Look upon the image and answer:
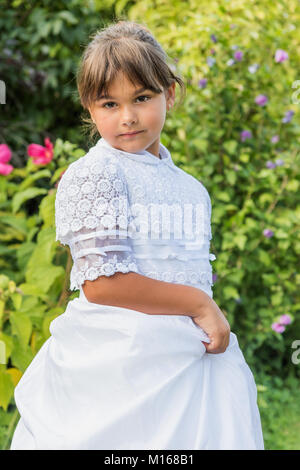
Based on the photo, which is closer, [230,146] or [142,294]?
[142,294]

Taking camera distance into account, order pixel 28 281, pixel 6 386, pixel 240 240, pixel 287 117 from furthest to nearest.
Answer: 1. pixel 287 117
2. pixel 240 240
3. pixel 28 281
4. pixel 6 386

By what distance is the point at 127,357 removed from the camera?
127 centimetres

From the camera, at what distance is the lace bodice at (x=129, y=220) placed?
4.19 ft

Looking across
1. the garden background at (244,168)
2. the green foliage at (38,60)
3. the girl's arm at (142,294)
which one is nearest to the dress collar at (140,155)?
the girl's arm at (142,294)

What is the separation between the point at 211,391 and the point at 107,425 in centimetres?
24

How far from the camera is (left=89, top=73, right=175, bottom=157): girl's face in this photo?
136 centimetres

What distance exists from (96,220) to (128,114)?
0.83ft

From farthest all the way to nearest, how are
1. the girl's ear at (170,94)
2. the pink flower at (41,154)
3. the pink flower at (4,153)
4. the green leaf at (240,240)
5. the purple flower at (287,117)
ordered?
the purple flower at (287,117)
the green leaf at (240,240)
the pink flower at (4,153)
the pink flower at (41,154)
the girl's ear at (170,94)

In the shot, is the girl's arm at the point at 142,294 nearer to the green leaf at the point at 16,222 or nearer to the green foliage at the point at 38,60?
the green leaf at the point at 16,222

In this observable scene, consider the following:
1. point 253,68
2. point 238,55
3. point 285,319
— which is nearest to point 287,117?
point 253,68

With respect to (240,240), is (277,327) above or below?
below

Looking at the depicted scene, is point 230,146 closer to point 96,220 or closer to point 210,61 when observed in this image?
point 210,61

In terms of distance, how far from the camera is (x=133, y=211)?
4.42 feet

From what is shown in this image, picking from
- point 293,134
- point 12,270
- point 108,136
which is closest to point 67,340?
point 108,136
